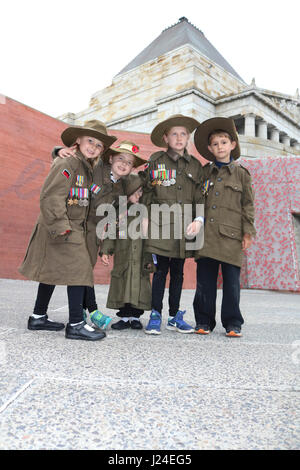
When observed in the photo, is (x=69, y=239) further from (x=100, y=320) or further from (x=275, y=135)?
(x=275, y=135)

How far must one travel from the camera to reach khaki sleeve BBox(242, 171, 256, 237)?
2439 millimetres

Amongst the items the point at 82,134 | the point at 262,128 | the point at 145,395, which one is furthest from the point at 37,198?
the point at 262,128

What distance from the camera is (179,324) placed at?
2461mm

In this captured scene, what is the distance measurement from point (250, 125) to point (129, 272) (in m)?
20.7

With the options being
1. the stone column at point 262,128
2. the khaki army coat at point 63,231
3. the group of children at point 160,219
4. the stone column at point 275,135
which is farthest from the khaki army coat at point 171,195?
the stone column at point 275,135

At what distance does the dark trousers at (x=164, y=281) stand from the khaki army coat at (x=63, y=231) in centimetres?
55

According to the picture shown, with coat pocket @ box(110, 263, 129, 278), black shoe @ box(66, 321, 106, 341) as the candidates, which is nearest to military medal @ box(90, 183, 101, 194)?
coat pocket @ box(110, 263, 129, 278)

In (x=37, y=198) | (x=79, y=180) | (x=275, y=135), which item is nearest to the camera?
(x=79, y=180)

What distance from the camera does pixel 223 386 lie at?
4.25 ft

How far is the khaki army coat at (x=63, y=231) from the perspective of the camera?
2.03 m

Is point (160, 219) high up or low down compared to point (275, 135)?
down

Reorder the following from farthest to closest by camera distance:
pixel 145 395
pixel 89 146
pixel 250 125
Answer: pixel 250 125, pixel 89 146, pixel 145 395

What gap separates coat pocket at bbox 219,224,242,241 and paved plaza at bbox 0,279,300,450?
745 mm
